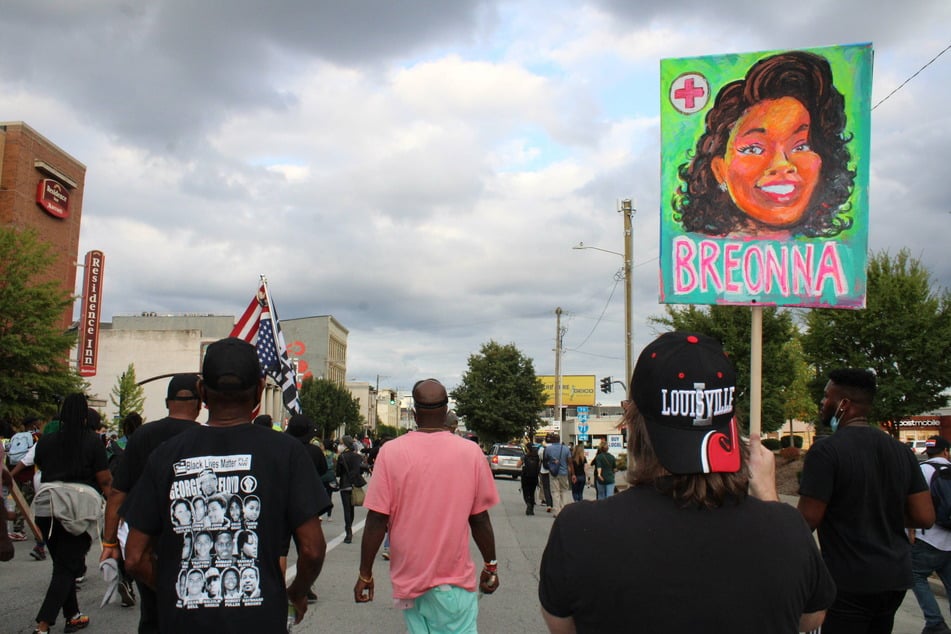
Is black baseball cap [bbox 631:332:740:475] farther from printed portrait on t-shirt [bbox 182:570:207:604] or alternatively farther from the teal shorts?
the teal shorts

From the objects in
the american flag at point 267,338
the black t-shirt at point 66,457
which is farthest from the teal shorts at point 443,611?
the american flag at point 267,338

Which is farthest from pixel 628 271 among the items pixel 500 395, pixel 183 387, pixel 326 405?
pixel 326 405

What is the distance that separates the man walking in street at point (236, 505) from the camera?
122 inches

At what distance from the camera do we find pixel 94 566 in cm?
1038

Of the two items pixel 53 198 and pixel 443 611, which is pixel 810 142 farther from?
pixel 53 198

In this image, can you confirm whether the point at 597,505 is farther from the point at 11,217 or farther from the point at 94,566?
the point at 11,217

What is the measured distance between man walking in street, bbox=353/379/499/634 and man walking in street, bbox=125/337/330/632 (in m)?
1.09

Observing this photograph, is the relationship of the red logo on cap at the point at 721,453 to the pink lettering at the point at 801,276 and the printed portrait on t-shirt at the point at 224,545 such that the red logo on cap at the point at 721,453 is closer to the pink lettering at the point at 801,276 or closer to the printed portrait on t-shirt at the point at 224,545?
the printed portrait on t-shirt at the point at 224,545

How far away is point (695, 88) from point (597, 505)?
8.25 metres

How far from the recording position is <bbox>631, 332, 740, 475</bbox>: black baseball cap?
79.6 inches

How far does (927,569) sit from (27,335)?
25.3 metres

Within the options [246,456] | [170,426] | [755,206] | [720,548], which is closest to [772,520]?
[720,548]

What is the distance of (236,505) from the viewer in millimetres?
3129

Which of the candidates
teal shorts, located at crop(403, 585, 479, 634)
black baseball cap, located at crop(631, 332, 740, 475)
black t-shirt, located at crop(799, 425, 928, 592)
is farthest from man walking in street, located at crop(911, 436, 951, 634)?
black baseball cap, located at crop(631, 332, 740, 475)
